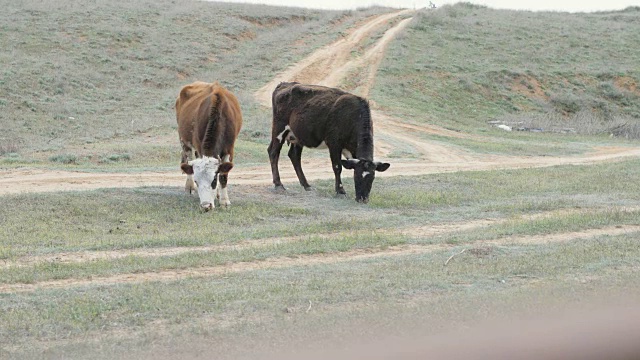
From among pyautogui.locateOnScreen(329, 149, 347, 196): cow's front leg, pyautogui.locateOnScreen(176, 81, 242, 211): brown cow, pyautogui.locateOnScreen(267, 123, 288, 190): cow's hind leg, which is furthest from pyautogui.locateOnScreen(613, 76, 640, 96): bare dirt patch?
pyautogui.locateOnScreen(176, 81, 242, 211): brown cow

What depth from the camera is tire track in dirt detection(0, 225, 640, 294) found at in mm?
9117

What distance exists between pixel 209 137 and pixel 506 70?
33.8 metres

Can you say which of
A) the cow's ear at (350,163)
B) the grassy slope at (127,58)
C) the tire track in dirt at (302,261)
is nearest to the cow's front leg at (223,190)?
the cow's ear at (350,163)

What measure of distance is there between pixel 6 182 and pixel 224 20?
133 feet

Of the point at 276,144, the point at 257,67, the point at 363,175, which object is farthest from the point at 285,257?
the point at 257,67

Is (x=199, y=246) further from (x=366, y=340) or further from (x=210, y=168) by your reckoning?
(x=366, y=340)

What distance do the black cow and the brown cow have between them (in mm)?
1635

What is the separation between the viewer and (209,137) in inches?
574

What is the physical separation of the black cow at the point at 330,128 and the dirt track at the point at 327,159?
1.60 m

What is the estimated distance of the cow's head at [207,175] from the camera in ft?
46.8

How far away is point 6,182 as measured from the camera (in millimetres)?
17266

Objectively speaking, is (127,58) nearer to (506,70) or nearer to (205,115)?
(506,70)

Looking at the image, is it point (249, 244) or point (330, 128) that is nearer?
point (249, 244)

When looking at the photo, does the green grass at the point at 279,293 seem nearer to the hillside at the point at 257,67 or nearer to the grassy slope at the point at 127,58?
the hillside at the point at 257,67
